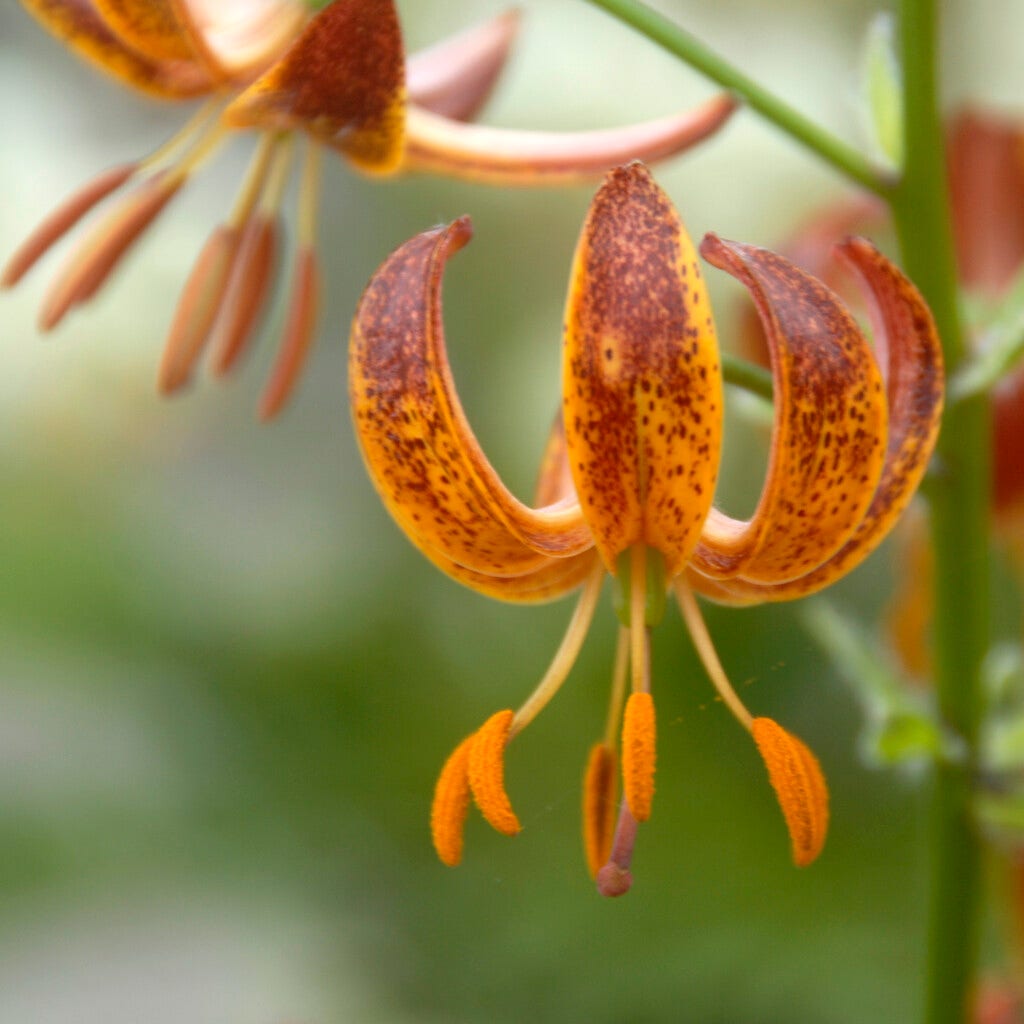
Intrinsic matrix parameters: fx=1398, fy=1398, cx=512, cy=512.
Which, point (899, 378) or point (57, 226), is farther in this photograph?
point (57, 226)

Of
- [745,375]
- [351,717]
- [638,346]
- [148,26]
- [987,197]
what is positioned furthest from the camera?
[351,717]

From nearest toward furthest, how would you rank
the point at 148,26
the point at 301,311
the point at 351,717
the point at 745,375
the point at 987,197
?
the point at 745,375 → the point at 148,26 → the point at 301,311 → the point at 987,197 → the point at 351,717

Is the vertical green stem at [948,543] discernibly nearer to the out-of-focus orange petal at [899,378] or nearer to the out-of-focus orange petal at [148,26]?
the out-of-focus orange petal at [899,378]

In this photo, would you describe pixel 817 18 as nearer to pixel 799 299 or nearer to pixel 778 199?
pixel 778 199

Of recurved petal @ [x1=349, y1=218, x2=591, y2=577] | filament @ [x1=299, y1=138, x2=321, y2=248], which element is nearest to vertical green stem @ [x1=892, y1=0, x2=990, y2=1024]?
recurved petal @ [x1=349, y1=218, x2=591, y2=577]

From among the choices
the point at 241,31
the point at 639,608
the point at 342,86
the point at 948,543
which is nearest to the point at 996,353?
the point at 948,543

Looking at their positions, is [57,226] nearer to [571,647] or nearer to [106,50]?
[106,50]
